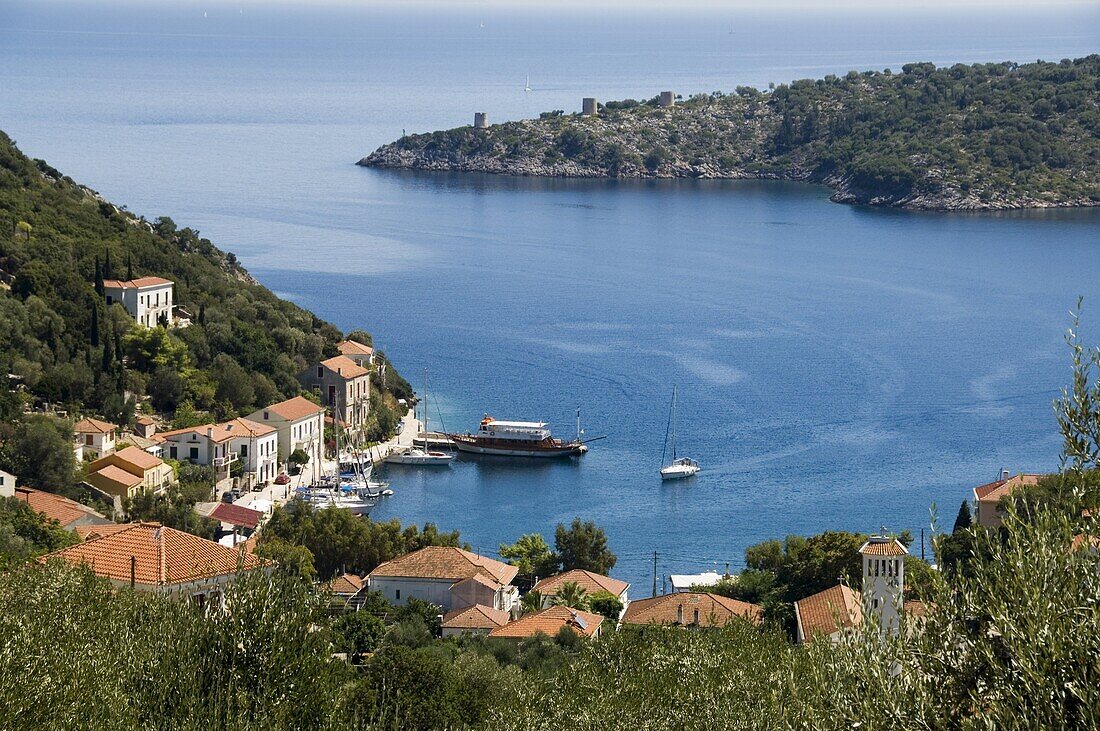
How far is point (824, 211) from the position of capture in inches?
3263

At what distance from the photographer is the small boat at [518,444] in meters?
36.1

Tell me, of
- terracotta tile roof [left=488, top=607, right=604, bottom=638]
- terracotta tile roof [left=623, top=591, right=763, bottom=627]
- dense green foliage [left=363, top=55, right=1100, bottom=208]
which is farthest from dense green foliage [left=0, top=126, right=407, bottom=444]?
dense green foliage [left=363, top=55, right=1100, bottom=208]

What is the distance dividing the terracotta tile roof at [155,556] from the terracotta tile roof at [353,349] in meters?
19.3

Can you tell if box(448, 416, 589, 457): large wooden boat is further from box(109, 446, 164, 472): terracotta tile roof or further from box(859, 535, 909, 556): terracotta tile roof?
box(859, 535, 909, 556): terracotta tile roof

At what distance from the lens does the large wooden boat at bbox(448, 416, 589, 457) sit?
3606 centimetres

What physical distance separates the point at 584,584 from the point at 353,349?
17133mm

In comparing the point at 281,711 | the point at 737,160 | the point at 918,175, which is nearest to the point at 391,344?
the point at 281,711

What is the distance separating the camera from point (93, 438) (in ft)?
96.0

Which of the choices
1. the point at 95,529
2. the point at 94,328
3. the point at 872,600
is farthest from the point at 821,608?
the point at 94,328

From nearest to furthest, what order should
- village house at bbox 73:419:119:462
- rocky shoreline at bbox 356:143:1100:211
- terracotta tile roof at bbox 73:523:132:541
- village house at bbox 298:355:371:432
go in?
terracotta tile roof at bbox 73:523:132:541 < village house at bbox 73:419:119:462 < village house at bbox 298:355:371:432 < rocky shoreline at bbox 356:143:1100:211

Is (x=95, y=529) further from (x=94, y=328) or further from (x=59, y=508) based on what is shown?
(x=94, y=328)

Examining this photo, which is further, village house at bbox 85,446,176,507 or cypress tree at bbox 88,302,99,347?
cypress tree at bbox 88,302,99,347

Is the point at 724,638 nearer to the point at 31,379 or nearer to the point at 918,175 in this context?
the point at 31,379

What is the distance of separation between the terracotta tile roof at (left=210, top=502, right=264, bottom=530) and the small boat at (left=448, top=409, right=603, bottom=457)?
8.92 meters
